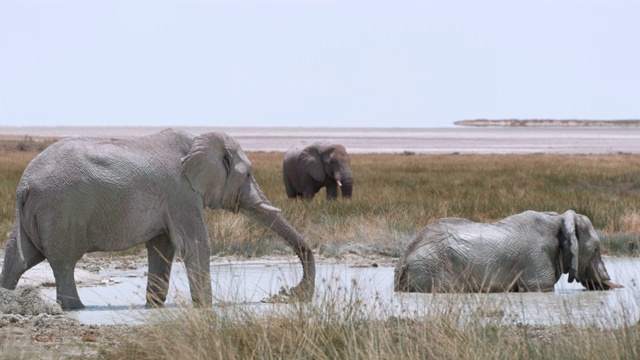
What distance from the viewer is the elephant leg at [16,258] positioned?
9859 mm

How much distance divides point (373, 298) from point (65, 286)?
2494 mm

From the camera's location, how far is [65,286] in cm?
977

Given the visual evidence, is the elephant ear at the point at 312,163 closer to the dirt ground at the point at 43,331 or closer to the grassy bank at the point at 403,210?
the grassy bank at the point at 403,210

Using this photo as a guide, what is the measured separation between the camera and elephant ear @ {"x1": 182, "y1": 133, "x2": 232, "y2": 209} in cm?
1012

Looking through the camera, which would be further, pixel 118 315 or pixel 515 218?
pixel 515 218

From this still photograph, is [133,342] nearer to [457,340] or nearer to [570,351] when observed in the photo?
[457,340]

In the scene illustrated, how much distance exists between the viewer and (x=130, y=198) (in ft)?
32.3

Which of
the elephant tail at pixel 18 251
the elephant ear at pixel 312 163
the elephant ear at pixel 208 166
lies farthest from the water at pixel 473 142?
the elephant tail at pixel 18 251

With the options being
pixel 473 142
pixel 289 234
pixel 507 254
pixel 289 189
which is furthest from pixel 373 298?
pixel 473 142

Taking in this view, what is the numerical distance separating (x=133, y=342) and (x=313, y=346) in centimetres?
107

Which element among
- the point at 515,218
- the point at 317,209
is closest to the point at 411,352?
the point at 515,218

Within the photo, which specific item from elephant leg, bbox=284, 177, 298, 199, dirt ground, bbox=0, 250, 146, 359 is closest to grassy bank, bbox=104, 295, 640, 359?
dirt ground, bbox=0, 250, 146, 359

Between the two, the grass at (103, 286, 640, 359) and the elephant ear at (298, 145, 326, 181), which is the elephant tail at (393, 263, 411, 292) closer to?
the grass at (103, 286, 640, 359)

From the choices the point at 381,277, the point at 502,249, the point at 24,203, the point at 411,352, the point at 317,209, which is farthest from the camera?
the point at 317,209
